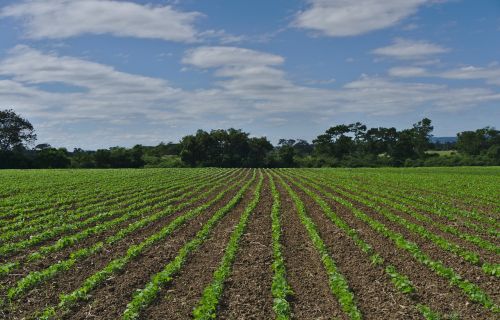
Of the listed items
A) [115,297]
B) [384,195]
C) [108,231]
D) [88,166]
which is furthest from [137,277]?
[88,166]

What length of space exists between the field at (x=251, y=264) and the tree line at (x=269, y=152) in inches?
3358

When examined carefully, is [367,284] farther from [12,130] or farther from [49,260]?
[12,130]

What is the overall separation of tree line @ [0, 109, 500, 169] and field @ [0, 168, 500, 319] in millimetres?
85291

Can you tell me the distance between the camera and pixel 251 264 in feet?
35.3

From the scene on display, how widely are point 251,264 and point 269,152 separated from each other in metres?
108

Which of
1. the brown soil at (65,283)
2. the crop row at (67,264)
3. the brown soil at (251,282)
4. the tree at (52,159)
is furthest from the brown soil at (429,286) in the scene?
the tree at (52,159)

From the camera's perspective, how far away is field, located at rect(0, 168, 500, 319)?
787 cm

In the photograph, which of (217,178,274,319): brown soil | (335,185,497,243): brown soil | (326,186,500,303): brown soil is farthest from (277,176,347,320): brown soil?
(335,185,497,243): brown soil

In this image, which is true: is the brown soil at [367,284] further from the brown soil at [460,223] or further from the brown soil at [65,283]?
the brown soil at [65,283]

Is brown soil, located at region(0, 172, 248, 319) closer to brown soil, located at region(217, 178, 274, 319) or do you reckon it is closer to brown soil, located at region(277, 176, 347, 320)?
brown soil, located at region(217, 178, 274, 319)

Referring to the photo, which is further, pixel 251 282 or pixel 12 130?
pixel 12 130

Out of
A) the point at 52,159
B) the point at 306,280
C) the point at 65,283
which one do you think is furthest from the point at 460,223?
the point at 52,159

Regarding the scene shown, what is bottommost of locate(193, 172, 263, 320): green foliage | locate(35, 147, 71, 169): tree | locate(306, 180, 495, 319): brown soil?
locate(306, 180, 495, 319): brown soil

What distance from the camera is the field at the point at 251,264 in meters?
7.87
